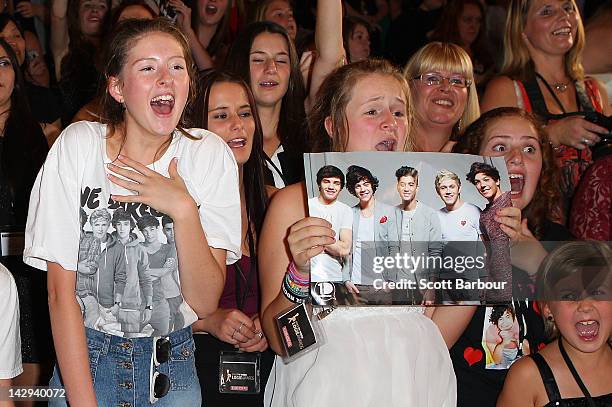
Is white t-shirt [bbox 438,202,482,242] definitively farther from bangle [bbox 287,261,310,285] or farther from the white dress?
bangle [bbox 287,261,310,285]

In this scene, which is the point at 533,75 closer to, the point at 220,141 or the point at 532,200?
the point at 532,200

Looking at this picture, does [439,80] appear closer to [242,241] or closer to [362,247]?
[242,241]

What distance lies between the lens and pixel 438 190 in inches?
104

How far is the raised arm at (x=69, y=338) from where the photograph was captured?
2.41 m

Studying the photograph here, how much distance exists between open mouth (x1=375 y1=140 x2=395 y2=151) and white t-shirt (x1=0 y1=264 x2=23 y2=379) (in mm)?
1068

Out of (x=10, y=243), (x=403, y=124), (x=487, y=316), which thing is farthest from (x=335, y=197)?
(x=10, y=243)

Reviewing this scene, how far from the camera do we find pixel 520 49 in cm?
436

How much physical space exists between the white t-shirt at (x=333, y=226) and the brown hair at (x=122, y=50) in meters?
0.42

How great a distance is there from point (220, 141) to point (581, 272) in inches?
47.4

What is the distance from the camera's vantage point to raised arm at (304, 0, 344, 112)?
12.4 ft

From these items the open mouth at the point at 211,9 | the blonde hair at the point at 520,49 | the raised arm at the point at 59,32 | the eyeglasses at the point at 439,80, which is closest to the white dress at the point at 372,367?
the eyeglasses at the point at 439,80

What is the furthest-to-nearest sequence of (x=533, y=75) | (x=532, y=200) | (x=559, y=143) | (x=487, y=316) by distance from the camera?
(x=533, y=75) < (x=559, y=143) < (x=532, y=200) < (x=487, y=316)

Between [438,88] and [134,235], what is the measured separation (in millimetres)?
1797

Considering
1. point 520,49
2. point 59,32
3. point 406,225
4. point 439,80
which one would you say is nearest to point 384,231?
point 406,225
